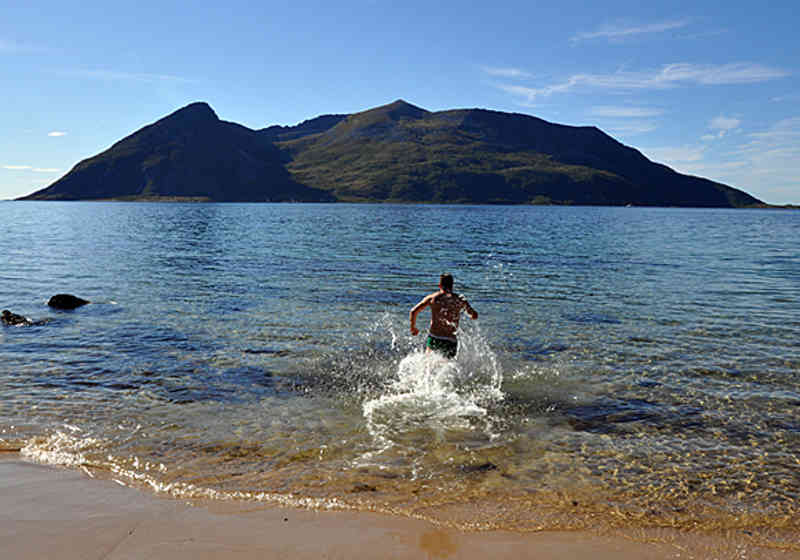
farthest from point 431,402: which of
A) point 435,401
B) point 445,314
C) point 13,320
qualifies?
point 13,320

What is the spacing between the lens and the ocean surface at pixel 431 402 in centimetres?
726

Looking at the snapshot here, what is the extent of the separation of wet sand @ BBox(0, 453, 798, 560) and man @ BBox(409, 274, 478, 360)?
680 cm

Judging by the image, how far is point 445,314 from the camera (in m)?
12.8

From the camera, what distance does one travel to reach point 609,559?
569 cm

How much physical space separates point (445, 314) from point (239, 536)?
7.86 metres

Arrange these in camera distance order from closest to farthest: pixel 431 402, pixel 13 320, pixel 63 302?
pixel 431 402 < pixel 13 320 < pixel 63 302

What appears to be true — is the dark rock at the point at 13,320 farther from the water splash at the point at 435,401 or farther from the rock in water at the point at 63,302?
the water splash at the point at 435,401

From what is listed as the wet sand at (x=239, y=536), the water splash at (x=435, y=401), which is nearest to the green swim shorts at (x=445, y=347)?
the water splash at (x=435, y=401)

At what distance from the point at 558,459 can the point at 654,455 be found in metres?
1.73

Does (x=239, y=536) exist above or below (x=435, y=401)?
above

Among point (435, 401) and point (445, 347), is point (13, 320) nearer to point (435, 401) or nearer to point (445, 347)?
point (445, 347)

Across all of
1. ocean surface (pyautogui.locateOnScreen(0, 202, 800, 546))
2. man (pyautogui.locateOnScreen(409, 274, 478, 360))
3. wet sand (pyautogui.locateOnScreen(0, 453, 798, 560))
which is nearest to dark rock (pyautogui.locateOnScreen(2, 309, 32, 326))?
ocean surface (pyautogui.locateOnScreen(0, 202, 800, 546))

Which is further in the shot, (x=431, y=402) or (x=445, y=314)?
(x=445, y=314)

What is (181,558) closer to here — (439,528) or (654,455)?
(439,528)
